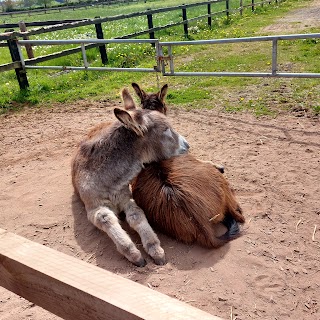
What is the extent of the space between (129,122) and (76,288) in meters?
2.58

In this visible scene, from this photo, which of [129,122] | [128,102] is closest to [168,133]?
[129,122]

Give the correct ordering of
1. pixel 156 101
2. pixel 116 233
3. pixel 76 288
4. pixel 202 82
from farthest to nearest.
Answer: pixel 202 82
pixel 156 101
pixel 116 233
pixel 76 288

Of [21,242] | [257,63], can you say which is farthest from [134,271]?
[257,63]

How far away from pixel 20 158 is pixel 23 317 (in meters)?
3.24

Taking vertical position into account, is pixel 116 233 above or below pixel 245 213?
above

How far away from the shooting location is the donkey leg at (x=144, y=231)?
3043 mm

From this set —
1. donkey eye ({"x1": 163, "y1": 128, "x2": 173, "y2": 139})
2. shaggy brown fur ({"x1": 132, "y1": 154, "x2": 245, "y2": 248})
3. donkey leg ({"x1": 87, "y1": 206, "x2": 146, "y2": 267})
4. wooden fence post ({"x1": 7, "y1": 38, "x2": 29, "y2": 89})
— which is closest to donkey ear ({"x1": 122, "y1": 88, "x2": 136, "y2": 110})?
donkey eye ({"x1": 163, "y1": 128, "x2": 173, "y2": 139})

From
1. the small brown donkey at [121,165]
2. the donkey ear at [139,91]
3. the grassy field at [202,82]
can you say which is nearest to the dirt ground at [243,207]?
the small brown donkey at [121,165]

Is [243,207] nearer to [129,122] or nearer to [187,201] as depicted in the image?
[187,201]

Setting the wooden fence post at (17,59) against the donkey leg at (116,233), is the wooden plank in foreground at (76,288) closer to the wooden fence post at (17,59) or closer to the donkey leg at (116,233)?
the donkey leg at (116,233)

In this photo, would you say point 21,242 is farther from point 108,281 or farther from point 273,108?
point 273,108

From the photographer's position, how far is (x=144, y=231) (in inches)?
125

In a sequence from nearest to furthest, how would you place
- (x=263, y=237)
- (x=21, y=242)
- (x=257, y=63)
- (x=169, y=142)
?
(x=21, y=242), (x=263, y=237), (x=169, y=142), (x=257, y=63)

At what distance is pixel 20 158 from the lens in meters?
5.48
